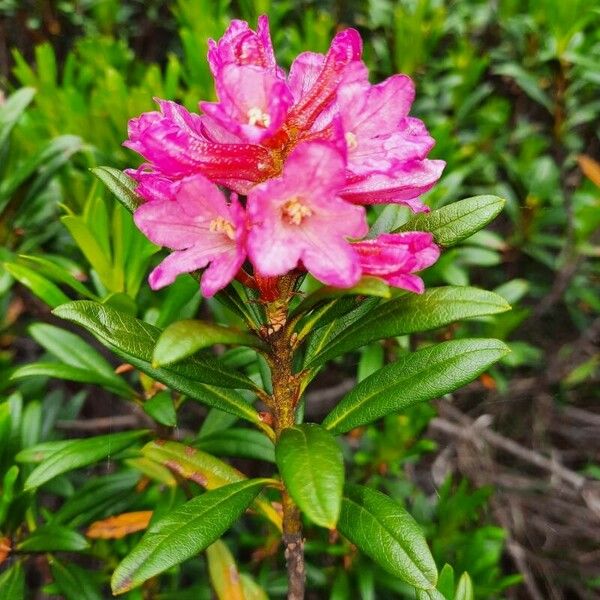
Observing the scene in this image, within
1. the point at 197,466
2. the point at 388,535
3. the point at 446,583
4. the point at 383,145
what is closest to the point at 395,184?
the point at 383,145

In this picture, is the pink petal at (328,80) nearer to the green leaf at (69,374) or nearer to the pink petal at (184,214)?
the pink petal at (184,214)

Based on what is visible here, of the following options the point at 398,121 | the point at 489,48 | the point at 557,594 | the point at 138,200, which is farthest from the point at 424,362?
the point at 489,48

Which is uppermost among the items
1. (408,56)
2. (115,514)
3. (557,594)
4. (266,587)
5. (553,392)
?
(408,56)

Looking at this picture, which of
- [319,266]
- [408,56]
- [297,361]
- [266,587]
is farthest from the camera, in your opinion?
[408,56]

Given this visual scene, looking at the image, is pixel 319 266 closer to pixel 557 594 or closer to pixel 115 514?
pixel 115 514

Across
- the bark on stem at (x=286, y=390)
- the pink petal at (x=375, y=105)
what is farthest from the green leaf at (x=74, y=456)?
the pink petal at (x=375, y=105)

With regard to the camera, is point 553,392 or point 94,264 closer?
point 94,264
